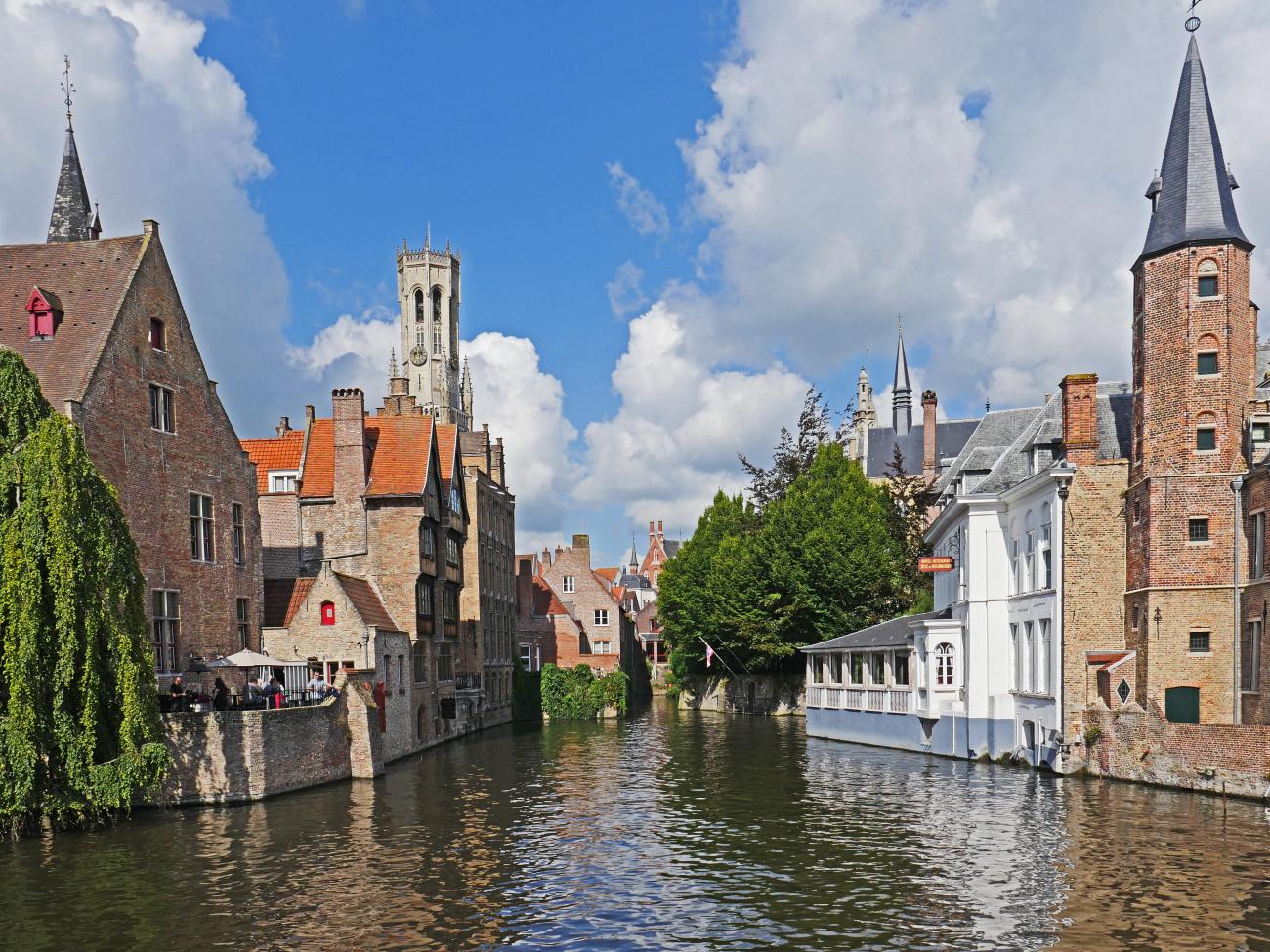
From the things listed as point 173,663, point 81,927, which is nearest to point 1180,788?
point 81,927

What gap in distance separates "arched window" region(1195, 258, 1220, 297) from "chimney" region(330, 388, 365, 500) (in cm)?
3177

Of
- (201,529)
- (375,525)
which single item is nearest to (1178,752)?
(375,525)

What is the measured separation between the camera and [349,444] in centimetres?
4516

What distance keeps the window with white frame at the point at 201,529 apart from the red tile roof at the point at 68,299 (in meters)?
5.95

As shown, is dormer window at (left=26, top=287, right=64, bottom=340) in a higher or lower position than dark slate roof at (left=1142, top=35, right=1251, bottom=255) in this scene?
lower

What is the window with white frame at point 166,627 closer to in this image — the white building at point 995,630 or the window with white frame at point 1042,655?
the white building at point 995,630

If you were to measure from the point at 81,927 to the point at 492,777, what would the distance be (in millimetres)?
19482

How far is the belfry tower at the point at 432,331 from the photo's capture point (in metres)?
145

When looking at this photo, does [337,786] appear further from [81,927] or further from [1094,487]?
[1094,487]

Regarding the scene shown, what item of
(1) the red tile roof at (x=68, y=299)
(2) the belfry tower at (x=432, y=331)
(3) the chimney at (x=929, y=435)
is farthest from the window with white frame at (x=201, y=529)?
(2) the belfry tower at (x=432, y=331)

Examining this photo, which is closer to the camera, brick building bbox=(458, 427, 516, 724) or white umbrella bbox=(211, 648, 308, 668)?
white umbrella bbox=(211, 648, 308, 668)

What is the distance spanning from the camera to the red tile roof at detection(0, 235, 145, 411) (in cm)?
3106

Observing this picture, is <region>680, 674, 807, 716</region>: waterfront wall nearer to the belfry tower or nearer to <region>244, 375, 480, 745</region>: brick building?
<region>244, 375, 480, 745</region>: brick building

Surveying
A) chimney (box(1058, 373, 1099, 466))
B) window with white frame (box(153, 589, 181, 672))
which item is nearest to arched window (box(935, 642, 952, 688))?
chimney (box(1058, 373, 1099, 466))
